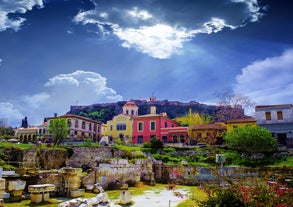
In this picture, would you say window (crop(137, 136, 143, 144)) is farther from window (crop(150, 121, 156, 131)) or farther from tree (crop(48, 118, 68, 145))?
tree (crop(48, 118, 68, 145))

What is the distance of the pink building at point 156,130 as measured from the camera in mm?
43044

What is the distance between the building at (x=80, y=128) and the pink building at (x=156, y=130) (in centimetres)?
845

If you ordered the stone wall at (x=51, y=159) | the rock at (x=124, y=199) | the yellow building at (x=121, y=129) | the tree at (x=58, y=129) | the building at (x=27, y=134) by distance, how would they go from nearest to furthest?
1. the rock at (x=124, y=199)
2. the stone wall at (x=51, y=159)
3. the tree at (x=58, y=129)
4. the yellow building at (x=121, y=129)
5. the building at (x=27, y=134)

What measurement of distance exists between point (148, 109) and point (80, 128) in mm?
39680

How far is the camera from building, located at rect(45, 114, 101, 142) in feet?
158

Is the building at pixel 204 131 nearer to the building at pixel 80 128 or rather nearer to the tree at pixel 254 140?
the tree at pixel 254 140

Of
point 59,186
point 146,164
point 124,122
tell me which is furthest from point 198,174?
point 124,122

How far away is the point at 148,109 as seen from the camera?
8781 centimetres

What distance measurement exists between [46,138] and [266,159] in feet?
129

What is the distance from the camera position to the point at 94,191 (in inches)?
650

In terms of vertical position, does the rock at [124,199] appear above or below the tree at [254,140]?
below

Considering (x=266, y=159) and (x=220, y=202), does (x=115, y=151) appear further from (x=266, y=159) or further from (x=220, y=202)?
(x=220, y=202)

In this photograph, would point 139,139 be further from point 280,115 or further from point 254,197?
point 254,197

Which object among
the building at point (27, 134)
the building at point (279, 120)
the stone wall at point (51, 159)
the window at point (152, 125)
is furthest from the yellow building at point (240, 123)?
the building at point (27, 134)
